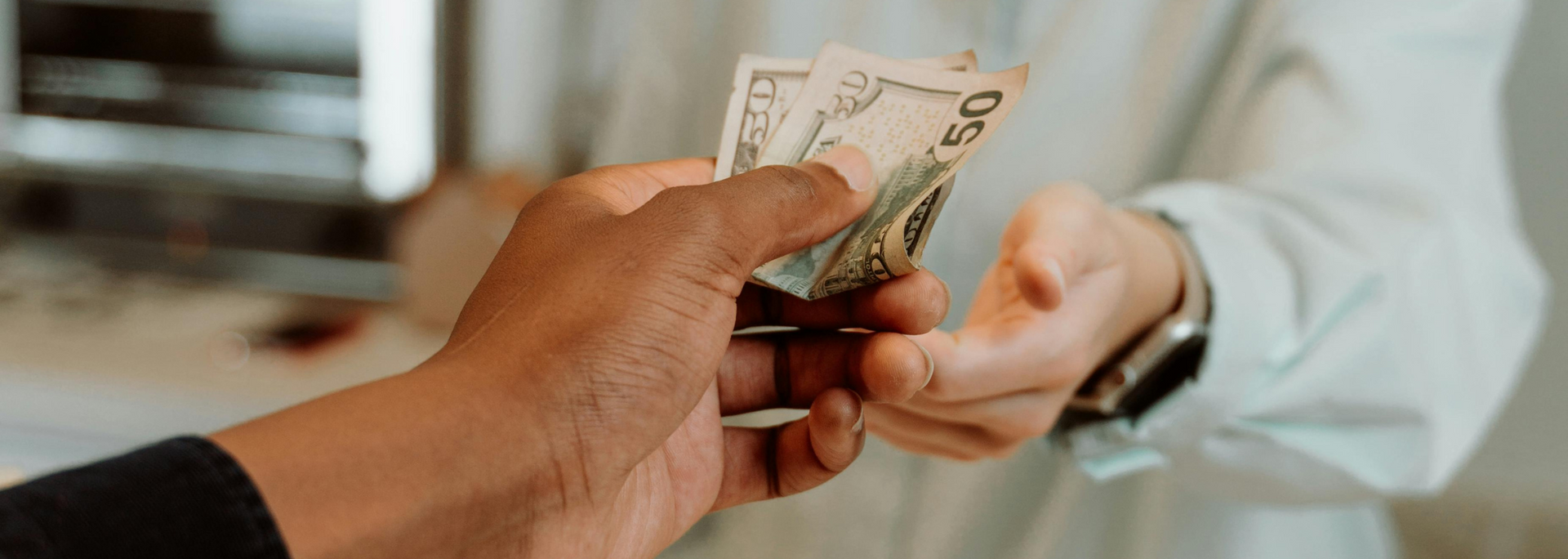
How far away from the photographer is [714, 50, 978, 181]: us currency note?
24.1 inches

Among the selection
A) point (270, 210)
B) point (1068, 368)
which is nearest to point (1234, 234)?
point (1068, 368)

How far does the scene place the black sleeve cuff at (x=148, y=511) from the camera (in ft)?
0.91

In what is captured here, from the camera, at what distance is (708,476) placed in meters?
0.53

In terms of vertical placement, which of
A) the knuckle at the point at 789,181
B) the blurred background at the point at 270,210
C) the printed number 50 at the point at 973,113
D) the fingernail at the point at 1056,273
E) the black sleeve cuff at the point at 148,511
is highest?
the printed number 50 at the point at 973,113

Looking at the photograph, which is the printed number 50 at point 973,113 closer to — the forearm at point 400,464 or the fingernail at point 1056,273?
the fingernail at point 1056,273

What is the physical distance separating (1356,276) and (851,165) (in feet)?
1.71

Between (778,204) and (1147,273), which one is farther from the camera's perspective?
Answer: (1147,273)

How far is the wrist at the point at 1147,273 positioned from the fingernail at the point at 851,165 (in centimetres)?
29

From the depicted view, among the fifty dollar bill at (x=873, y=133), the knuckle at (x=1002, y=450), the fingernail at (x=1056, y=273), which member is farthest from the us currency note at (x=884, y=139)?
the knuckle at (x=1002, y=450)

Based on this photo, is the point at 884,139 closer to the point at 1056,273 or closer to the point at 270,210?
the point at 1056,273

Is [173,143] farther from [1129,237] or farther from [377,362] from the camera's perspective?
[1129,237]


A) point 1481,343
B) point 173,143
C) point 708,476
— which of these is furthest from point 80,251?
Result: point 1481,343

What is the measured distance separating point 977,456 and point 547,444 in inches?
19.2

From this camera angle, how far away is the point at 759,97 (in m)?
0.63
